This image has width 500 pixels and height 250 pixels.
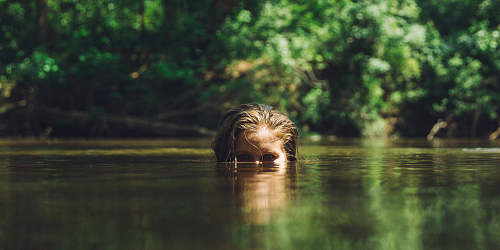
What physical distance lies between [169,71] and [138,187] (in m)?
13.7

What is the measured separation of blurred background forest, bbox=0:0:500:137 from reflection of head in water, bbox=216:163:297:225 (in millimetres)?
12245

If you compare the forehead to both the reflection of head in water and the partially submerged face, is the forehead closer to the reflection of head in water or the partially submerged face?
the partially submerged face

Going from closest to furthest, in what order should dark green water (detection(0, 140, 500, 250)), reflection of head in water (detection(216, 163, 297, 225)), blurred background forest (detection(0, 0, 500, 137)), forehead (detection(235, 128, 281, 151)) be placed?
1. dark green water (detection(0, 140, 500, 250))
2. reflection of head in water (detection(216, 163, 297, 225))
3. forehead (detection(235, 128, 281, 151))
4. blurred background forest (detection(0, 0, 500, 137))

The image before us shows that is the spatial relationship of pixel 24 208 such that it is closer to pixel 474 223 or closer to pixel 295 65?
pixel 474 223

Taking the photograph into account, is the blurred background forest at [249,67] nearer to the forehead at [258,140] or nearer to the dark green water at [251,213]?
the forehead at [258,140]

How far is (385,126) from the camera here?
60.3 ft

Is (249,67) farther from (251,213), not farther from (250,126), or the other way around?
(251,213)

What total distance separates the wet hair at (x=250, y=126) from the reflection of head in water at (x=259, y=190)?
2.14 ft

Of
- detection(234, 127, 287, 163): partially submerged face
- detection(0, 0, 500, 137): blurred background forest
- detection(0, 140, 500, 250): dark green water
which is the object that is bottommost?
detection(0, 140, 500, 250): dark green water

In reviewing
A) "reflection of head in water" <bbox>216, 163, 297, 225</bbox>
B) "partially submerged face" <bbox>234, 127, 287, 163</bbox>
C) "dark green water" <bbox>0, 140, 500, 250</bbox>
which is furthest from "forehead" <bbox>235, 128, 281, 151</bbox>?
"dark green water" <bbox>0, 140, 500, 250</bbox>

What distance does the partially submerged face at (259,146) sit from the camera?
13.3ft

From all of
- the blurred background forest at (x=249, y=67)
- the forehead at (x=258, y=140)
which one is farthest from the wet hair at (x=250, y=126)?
the blurred background forest at (x=249, y=67)

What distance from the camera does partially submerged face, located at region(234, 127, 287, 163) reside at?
13.3ft

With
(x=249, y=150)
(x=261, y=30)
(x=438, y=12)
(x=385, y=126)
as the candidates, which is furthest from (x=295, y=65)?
(x=249, y=150)
